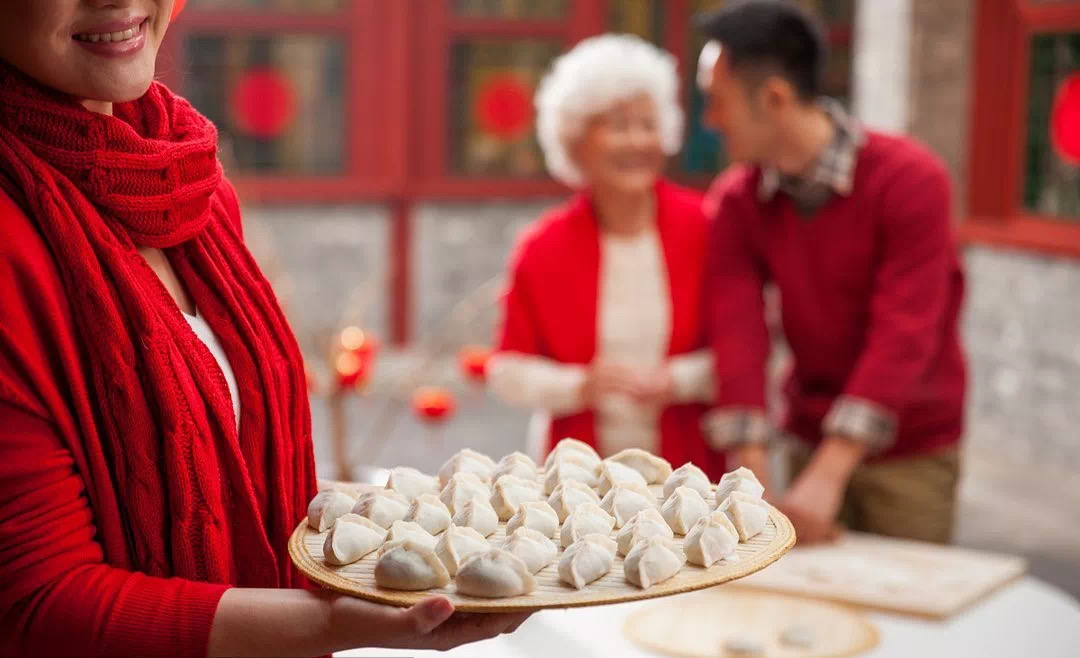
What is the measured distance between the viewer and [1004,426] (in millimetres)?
5988

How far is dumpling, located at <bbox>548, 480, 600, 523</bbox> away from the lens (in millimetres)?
1294

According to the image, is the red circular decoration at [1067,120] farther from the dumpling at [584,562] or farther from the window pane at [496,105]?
the dumpling at [584,562]

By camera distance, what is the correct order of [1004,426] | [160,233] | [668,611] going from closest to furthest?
[160,233]
[668,611]
[1004,426]

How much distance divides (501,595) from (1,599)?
1.37ft

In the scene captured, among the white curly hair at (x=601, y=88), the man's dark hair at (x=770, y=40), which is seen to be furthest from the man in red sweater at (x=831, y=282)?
the white curly hair at (x=601, y=88)

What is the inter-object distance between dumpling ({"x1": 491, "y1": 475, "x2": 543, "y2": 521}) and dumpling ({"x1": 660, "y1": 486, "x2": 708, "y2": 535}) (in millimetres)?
136

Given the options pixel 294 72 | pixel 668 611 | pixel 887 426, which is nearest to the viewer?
pixel 668 611

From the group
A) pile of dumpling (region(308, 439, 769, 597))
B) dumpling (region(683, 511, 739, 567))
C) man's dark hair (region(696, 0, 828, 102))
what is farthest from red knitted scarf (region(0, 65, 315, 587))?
man's dark hair (region(696, 0, 828, 102))

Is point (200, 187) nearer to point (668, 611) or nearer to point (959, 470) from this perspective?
point (668, 611)

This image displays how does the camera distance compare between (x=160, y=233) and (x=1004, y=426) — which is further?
(x=1004, y=426)

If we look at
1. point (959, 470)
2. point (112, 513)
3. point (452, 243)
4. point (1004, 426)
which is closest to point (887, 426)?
point (959, 470)

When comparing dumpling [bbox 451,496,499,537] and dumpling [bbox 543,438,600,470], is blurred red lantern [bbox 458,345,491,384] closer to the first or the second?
dumpling [bbox 543,438,600,470]

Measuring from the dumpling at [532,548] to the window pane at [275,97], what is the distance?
686 centimetres

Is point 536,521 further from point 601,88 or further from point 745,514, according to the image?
point 601,88
